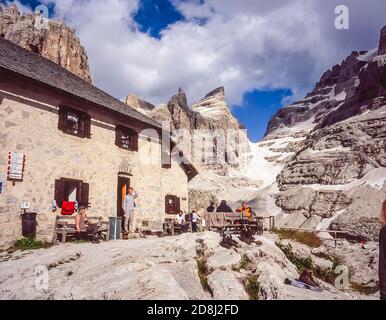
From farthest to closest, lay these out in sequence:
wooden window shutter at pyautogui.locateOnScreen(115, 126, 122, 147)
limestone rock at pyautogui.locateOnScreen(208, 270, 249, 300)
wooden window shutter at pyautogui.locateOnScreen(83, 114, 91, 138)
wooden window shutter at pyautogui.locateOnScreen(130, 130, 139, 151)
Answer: wooden window shutter at pyautogui.locateOnScreen(130, 130, 139, 151)
wooden window shutter at pyautogui.locateOnScreen(115, 126, 122, 147)
wooden window shutter at pyautogui.locateOnScreen(83, 114, 91, 138)
limestone rock at pyautogui.locateOnScreen(208, 270, 249, 300)

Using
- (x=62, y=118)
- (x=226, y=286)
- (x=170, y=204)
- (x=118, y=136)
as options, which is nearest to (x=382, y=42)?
(x=170, y=204)

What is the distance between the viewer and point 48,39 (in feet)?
166

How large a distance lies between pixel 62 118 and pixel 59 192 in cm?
309

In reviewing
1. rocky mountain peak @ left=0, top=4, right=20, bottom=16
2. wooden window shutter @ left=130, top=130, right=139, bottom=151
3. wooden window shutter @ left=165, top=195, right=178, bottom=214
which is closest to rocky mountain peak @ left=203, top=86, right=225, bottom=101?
rocky mountain peak @ left=0, top=4, right=20, bottom=16

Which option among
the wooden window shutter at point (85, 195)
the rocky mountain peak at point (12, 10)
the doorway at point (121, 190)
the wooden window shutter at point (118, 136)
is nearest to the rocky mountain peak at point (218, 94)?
the rocky mountain peak at point (12, 10)

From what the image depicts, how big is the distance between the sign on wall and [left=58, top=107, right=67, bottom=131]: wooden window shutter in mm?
2152

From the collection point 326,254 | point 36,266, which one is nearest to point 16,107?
point 36,266

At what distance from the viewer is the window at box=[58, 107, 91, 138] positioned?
44.0 ft

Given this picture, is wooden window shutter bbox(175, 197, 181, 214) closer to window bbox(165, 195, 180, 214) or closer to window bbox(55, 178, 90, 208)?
window bbox(165, 195, 180, 214)

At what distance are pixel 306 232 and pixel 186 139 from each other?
50815mm

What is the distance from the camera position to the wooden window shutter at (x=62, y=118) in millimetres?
13262

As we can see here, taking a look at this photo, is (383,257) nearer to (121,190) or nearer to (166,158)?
(121,190)

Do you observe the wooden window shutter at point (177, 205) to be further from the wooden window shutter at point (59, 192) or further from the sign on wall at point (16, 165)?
the sign on wall at point (16, 165)
